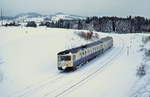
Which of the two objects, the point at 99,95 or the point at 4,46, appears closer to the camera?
the point at 99,95

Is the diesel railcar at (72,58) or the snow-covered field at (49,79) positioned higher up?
the diesel railcar at (72,58)

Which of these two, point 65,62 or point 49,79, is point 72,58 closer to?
point 65,62

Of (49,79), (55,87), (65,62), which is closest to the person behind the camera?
(55,87)

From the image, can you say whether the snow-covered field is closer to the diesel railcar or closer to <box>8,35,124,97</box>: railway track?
<box>8,35,124,97</box>: railway track

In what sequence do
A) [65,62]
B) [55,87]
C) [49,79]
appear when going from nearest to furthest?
[55,87]
[49,79]
[65,62]

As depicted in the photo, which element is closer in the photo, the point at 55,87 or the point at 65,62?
the point at 55,87

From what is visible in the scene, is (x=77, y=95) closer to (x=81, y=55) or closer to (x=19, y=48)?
(x=81, y=55)

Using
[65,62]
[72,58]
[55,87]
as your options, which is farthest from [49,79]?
[72,58]

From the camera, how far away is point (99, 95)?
51.9 ft

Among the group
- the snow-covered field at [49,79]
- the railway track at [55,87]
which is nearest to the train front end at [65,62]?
the snow-covered field at [49,79]

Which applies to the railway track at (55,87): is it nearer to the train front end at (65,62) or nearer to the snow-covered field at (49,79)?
the snow-covered field at (49,79)

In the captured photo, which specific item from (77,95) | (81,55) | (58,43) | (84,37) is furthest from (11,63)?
(84,37)

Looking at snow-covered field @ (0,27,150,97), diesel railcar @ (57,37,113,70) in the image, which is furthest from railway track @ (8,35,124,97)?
diesel railcar @ (57,37,113,70)

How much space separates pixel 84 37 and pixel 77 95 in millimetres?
40560
